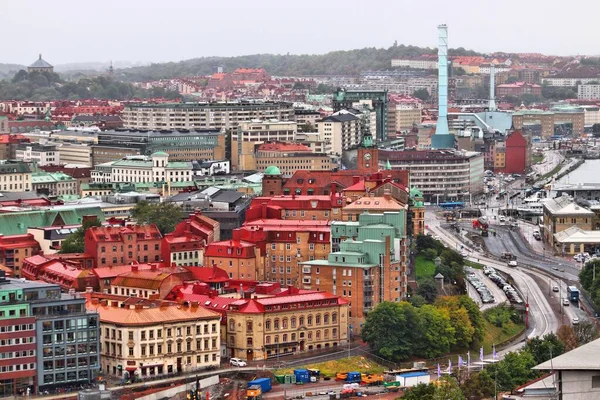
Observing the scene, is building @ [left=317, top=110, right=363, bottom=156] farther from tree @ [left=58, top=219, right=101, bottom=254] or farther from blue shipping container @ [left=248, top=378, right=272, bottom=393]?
blue shipping container @ [left=248, top=378, right=272, bottom=393]

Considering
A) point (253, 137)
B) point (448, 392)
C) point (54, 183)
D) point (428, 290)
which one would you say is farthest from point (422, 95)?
point (448, 392)

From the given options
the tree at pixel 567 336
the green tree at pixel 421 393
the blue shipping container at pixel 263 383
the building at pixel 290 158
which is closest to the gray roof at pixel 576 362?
the green tree at pixel 421 393

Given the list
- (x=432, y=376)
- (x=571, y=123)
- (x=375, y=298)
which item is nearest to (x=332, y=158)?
(x=375, y=298)

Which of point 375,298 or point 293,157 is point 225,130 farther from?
point 375,298

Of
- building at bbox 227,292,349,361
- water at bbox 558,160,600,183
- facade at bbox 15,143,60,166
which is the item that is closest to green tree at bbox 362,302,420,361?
building at bbox 227,292,349,361

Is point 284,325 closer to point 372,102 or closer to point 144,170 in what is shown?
point 144,170
